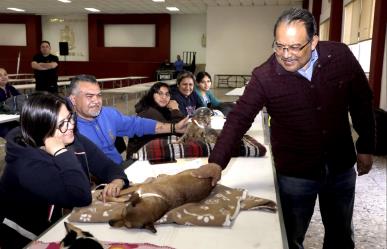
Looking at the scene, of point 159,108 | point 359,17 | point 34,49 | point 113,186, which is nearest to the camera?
point 113,186

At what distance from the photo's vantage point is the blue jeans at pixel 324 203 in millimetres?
1727

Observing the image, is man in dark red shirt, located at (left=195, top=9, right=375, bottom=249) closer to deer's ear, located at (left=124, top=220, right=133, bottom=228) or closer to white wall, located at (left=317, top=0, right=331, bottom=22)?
deer's ear, located at (left=124, top=220, right=133, bottom=228)

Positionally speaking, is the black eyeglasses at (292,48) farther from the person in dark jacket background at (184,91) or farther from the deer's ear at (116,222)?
the person in dark jacket background at (184,91)

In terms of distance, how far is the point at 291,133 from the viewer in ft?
5.41

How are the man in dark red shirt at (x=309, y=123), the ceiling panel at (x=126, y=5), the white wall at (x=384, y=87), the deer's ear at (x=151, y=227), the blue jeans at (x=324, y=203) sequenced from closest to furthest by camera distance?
the deer's ear at (x=151, y=227) → the man in dark red shirt at (x=309, y=123) → the blue jeans at (x=324, y=203) → the white wall at (x=384, y=87) → the ceiling panel at (x=126, y=5)

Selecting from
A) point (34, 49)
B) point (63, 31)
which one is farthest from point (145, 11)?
point (34, 49)

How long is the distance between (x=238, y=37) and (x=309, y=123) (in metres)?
14.3

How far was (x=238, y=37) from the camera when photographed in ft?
50.7

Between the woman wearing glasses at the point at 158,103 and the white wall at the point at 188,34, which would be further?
the white wall at the point at 188,34

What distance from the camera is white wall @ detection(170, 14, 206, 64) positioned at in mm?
17203

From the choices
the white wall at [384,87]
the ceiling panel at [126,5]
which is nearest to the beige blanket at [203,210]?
the white wall at [384,87]

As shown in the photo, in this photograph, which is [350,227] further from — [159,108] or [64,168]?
[159,108]

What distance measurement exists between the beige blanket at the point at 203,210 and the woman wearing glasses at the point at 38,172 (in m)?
0.06

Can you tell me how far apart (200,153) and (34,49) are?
17789 millimetres
